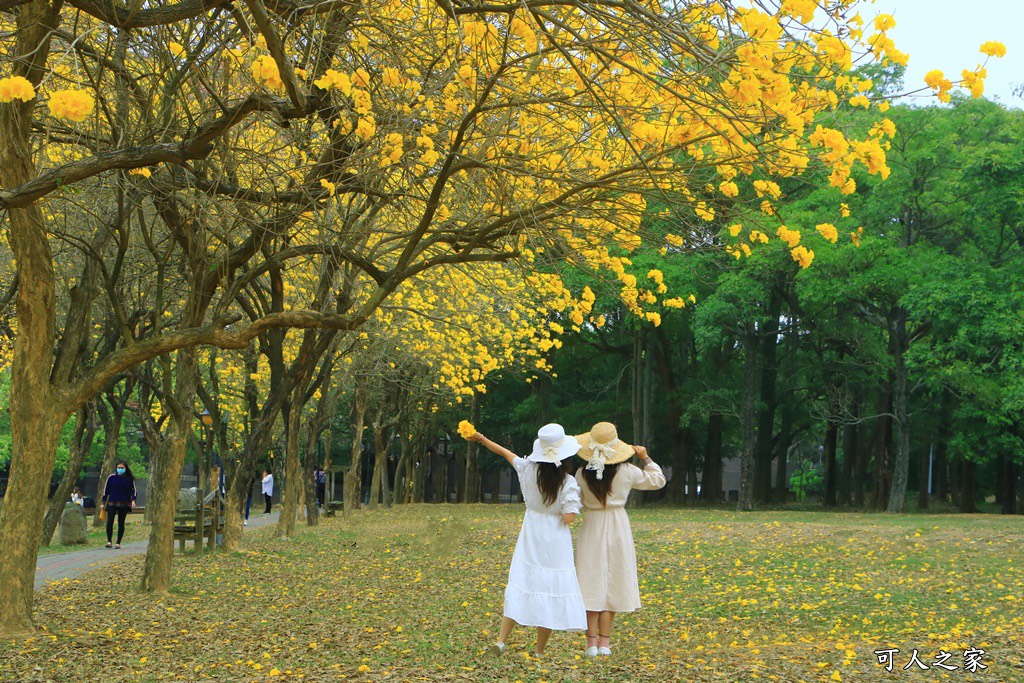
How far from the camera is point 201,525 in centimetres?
1811

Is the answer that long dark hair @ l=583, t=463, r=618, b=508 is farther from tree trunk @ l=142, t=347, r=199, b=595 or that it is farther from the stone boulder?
the stone boulder

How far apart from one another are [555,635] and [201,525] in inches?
379

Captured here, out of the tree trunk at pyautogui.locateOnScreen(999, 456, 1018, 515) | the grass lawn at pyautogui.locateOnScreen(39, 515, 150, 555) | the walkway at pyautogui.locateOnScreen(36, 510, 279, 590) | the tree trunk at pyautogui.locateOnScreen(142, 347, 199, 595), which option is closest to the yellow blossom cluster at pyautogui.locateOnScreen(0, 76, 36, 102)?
the tree trunk at pyautogui.locateOnScreen(142, 347, 199, 595)

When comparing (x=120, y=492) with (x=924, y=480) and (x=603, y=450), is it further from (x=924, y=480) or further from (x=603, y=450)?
(x=924, y=480)

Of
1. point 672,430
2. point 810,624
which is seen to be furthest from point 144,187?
point 672,430

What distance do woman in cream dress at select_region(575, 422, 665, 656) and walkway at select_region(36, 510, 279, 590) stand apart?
9.82 m

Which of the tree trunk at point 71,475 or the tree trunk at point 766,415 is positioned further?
the tree trunk at point 766,415

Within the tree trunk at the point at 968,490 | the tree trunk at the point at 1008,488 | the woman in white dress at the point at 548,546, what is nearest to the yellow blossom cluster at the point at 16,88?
the woman in white dress at the point at 548,546

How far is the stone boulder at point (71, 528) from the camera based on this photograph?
74.2 ft

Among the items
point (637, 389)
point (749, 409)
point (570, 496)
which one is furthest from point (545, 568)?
point (637, 389)

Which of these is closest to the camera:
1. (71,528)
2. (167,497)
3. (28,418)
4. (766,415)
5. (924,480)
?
(28,418)

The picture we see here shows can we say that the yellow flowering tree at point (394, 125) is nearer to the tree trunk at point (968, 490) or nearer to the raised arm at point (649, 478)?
the raised arm at point (649, 478)

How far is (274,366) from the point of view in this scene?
18.6 metres

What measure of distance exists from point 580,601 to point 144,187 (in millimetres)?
7213
